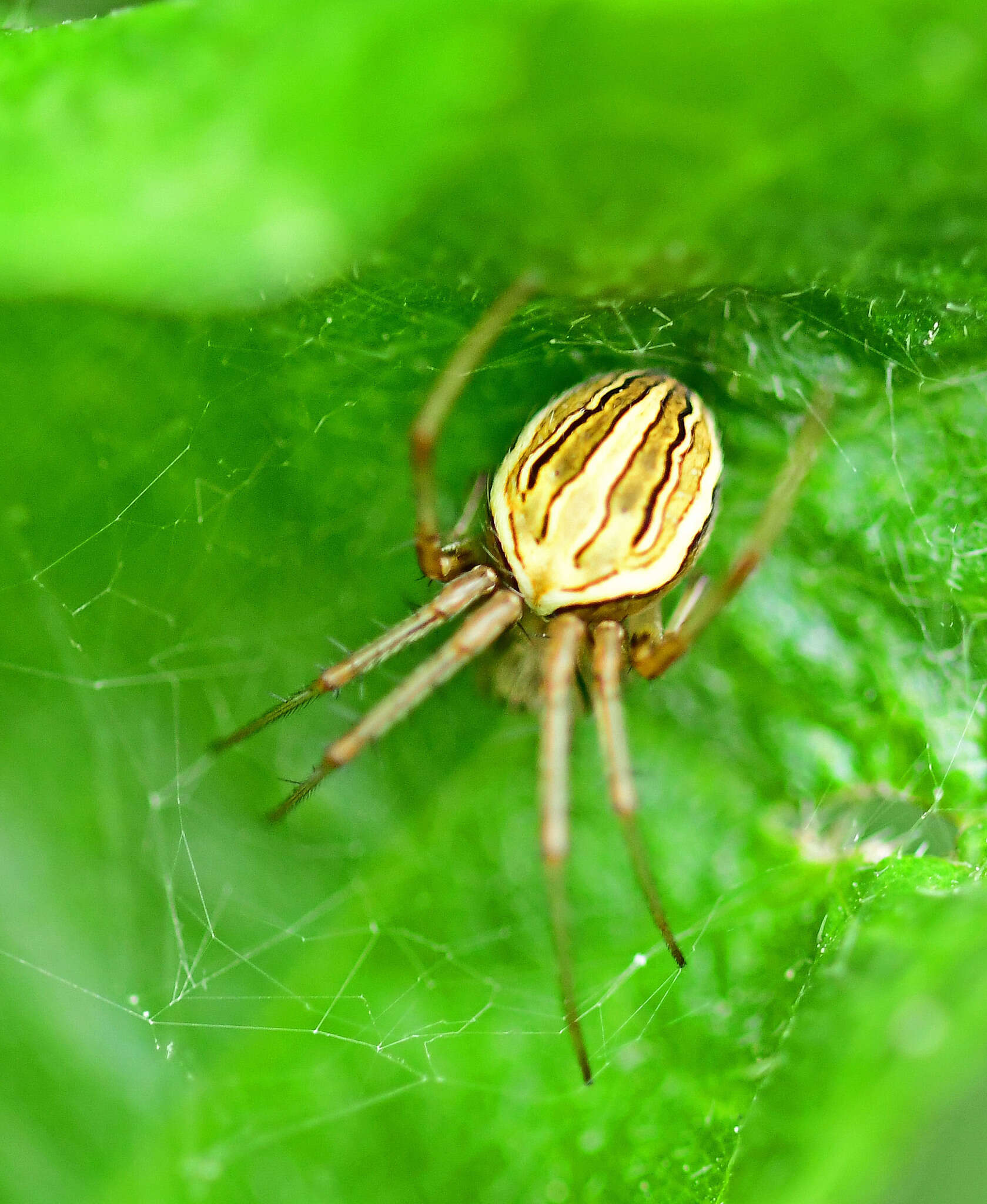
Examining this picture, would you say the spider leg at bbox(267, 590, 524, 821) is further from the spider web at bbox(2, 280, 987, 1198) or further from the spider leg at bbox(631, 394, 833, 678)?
the spider leg at bbox(631, 394, 833, 678)

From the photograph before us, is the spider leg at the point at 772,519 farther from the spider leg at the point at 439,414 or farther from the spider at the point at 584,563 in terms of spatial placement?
the spider leg at the point at 439,414

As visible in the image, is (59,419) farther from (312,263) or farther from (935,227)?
(935,227)

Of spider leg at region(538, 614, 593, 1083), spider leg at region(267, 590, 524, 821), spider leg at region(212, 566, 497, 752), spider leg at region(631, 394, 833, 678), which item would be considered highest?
spider leg at region(631, 394, 833, 678)

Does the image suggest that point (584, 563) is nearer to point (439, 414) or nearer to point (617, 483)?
point (617, 483)

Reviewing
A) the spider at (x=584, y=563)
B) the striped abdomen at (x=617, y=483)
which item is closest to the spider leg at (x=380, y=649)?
the spider at (x=584, y=563)

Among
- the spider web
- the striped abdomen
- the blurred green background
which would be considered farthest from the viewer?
the striped abdomen

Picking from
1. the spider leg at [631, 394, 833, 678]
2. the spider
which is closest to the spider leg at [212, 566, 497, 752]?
the spider
